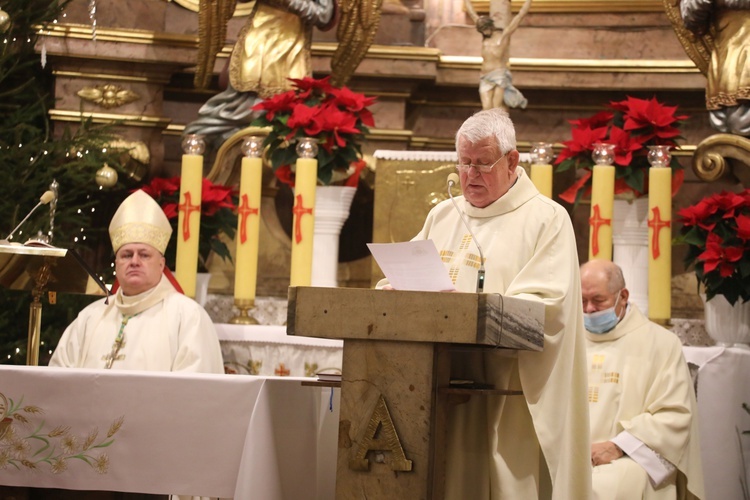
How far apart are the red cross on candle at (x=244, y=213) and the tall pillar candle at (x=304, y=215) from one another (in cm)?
23

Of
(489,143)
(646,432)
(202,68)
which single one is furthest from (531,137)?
(489,143)

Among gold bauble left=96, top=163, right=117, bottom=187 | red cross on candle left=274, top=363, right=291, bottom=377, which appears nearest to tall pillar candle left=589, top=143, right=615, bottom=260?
red cross on candle left=274, top=363, right=291, bottom=377

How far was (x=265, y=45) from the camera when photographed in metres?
6.91

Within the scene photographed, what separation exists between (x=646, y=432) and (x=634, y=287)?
4.38 feet

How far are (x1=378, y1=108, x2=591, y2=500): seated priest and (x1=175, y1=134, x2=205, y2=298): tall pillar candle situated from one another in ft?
7.57

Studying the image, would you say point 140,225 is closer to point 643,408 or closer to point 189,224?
point 189,224

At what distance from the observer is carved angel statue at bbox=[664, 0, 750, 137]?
6406mm

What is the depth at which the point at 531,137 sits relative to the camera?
25.1 feet

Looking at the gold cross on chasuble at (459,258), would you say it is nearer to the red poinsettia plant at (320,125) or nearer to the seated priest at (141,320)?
the seated priest at (141,320)

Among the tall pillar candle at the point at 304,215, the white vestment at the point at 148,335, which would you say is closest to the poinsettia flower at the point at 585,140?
the tall pillar candle at the point at 304,215

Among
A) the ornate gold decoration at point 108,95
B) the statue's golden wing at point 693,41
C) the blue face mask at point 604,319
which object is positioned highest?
the statue's golden wing at point 693,41

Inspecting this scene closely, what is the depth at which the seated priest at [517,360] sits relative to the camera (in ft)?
12.6

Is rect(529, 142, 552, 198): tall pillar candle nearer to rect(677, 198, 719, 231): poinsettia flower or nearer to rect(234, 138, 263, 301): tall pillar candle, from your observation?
rect(677, 198, 719, 231): poinsettia flower

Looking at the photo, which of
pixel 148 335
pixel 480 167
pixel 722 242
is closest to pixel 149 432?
pixel 480 167
